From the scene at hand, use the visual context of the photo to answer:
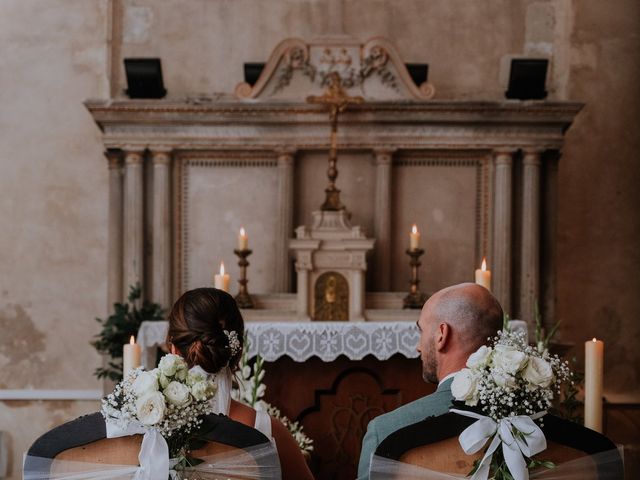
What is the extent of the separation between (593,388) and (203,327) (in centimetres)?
175

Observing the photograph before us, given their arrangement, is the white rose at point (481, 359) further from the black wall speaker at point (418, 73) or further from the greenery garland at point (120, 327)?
the black wall speaker at point (418, 73)

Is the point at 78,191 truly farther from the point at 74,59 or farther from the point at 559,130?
the point at 559,130

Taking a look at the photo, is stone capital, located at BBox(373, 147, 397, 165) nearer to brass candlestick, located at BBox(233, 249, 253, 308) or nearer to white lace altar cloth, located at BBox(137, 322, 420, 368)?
brass candlestick, located at BBox(233, 249, 253, 308)

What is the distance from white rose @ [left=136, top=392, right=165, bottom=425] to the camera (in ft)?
7.29

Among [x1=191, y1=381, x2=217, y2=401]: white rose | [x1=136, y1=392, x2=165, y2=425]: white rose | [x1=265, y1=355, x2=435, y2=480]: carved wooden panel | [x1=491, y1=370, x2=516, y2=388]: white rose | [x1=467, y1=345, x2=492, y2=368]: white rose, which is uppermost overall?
[x1=467, y1=345, x2=492, y2=368]: white rose

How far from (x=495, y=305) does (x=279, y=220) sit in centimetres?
492

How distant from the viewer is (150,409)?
2236 mm

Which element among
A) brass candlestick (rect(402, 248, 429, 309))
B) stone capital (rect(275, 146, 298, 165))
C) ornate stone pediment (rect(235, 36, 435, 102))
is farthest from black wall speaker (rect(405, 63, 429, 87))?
brass candlestick (rect(402, 248, 429, 309))

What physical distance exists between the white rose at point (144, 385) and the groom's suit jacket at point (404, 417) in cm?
61

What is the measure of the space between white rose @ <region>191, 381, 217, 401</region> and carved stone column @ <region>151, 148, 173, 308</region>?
5147mm

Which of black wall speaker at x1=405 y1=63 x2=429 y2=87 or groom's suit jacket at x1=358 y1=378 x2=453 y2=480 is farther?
black wall speaker at x1=405 y1=63 x2=429 y2=87

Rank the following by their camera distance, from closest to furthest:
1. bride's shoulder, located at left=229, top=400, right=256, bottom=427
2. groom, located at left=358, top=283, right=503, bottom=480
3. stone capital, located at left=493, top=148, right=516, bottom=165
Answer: groom, located at left=358, top=283, right=503, bottom=480 → bride's shoulder, located at left=229, top=400, right=256, bottom=427 → stone capital, located at left=493, top=148, right=516, bottom=165

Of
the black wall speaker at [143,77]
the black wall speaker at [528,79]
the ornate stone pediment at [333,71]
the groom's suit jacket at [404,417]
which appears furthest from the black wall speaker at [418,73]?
the groom's suit jacket at [404,417]

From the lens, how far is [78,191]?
A: 7.92 metres
